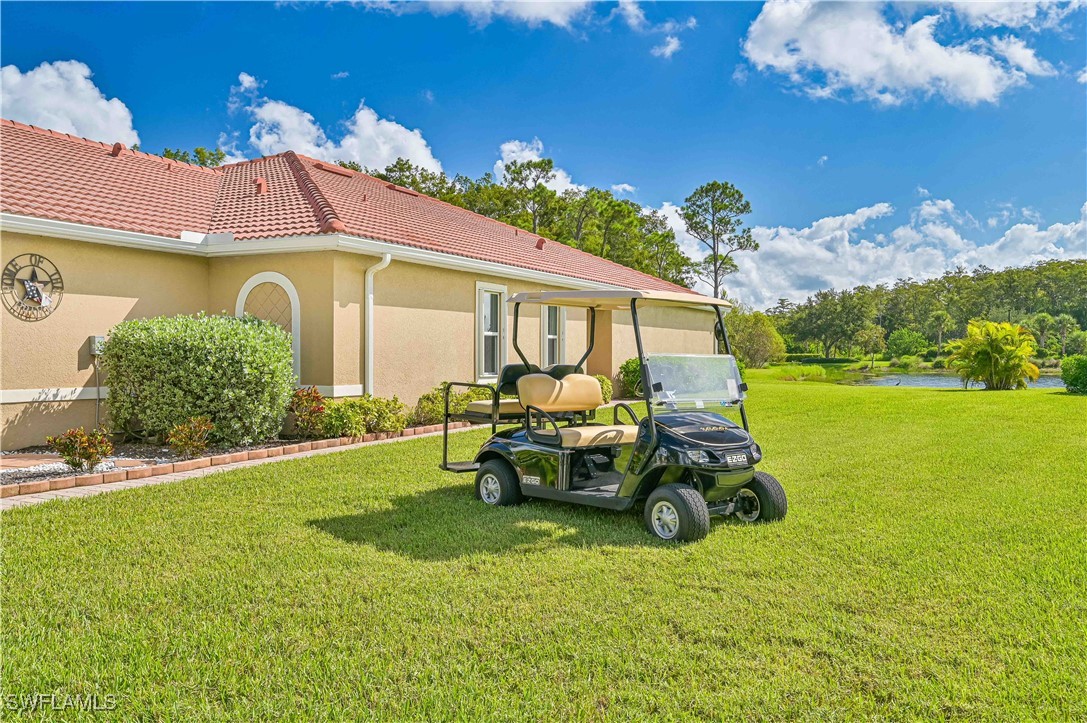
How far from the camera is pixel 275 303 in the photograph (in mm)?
10516

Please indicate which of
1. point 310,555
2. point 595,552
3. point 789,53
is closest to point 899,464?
point 595,552

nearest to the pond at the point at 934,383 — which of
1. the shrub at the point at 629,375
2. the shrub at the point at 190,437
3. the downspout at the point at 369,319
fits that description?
the shrub at the point at 629,375

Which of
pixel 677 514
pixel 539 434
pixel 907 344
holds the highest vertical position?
pixel 907 344

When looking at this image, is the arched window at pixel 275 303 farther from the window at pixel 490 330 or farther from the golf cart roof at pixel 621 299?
the golf cart roof at pixel 621 299

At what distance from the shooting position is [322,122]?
22.2 metres

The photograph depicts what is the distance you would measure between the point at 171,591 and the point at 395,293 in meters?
7.73

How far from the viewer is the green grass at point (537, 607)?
274cm

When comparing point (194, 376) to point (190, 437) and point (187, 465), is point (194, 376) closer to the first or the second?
point (190, 437)

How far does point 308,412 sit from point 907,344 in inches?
2203

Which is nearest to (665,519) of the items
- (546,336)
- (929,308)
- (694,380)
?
(694,380)

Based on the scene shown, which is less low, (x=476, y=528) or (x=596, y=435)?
(x=596, y=435)

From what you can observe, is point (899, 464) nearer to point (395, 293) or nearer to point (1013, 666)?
point (1013, 666)

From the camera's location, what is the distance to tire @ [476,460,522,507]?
5945 mm

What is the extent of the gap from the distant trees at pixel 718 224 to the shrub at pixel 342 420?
1322 inches
